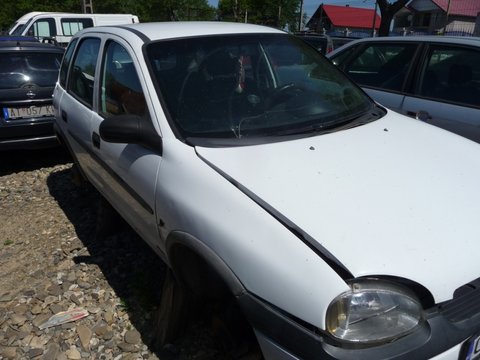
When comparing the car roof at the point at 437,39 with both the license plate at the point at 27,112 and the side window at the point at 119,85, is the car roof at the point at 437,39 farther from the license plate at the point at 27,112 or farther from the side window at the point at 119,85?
the license plate at the point at 27,112

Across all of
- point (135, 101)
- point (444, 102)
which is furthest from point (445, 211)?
point (444, 102)

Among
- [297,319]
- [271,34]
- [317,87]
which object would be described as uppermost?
[271,34]

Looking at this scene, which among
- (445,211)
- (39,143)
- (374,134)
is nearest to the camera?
(445,211)

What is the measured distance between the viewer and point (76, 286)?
3.15 metres

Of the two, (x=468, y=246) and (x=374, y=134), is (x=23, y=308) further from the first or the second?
(x=468, y=246)

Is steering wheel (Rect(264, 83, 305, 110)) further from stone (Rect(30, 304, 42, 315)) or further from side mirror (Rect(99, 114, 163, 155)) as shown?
stone (Rect(30, 304, 42, 315))

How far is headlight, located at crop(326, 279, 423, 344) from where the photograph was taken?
5.02 feet

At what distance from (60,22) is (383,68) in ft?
48.3

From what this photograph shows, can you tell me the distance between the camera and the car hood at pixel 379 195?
1.61 metres

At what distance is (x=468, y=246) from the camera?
1.69 m

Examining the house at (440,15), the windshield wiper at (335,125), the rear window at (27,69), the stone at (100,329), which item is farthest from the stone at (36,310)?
the house at (440,15)

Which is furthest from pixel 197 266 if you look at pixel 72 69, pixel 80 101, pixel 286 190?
pixel 72 69

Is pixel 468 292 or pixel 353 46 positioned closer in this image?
pixel 468 292

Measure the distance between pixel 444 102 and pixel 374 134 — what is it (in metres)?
1.67
